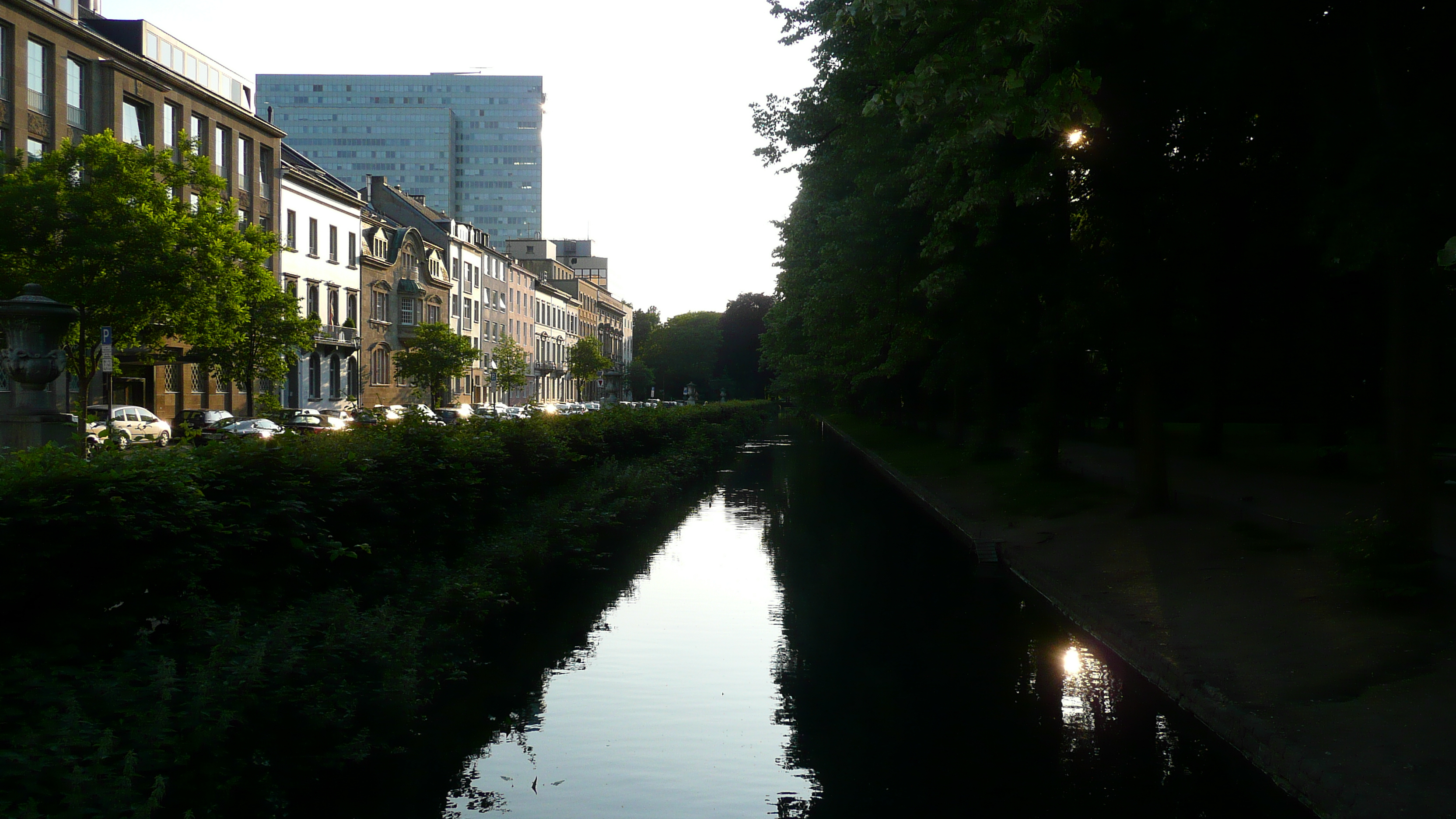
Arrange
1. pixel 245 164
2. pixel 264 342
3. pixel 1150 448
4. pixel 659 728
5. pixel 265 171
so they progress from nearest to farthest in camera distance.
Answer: pixel 659 728 → pixel 1150 448 → pixel 264 342 → pixel 245 164 → pixel 265 171

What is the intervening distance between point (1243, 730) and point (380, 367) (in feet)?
210

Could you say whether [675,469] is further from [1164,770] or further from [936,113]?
[1164,770]

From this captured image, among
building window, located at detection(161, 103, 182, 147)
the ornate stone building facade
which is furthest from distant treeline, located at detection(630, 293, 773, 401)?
building window, located at detection(161, 103, 182, 147)

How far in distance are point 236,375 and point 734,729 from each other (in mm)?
36735

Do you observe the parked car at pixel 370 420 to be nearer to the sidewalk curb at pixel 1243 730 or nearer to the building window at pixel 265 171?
the sidewalk curb at pixel 1243 730

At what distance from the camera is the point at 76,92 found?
38.7 metres

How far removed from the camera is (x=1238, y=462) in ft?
94.9

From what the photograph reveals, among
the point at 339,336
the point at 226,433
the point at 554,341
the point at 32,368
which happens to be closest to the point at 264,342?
the point at 339,336

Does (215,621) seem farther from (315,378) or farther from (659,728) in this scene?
(315,378)

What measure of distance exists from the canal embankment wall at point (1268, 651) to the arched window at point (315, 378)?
48.0 meters

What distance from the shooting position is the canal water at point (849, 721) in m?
6.04

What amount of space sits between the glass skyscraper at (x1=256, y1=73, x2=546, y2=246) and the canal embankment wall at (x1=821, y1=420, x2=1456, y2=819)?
168279mm

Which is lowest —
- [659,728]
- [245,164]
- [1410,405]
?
[659,728]

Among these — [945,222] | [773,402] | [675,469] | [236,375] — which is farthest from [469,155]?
[945,222]
